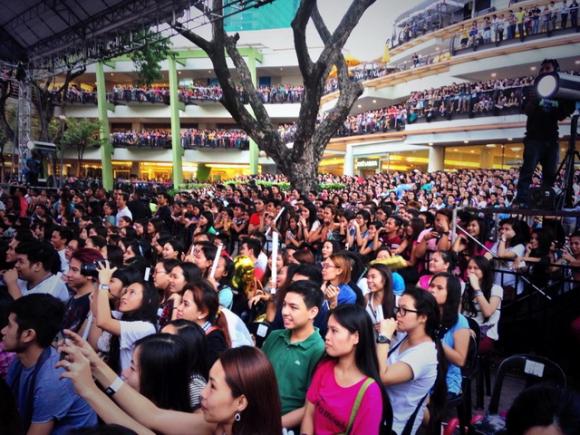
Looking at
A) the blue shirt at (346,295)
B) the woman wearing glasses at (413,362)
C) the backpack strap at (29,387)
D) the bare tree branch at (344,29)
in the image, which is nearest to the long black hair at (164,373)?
the backpack strap at (29,387)

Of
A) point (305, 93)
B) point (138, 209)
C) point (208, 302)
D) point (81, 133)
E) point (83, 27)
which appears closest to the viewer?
point (208, 302)

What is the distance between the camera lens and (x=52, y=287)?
4074 mm

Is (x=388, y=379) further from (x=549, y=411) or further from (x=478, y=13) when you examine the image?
(x=478, y=13)

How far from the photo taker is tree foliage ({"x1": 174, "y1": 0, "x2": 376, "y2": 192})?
10961 millimetres

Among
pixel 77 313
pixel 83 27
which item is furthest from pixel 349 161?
pixel 77 313

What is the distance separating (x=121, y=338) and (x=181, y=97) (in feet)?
96.2

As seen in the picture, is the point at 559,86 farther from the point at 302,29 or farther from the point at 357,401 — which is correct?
the point at 302,29

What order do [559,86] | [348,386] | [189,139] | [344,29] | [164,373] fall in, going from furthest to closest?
1. [189,139]
2. [344,29]
3. [559,86]
4. [348,386]
5. [164,373]

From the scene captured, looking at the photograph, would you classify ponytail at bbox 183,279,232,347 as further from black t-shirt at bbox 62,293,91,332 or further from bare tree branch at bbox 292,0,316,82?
bare tree branch at bbox 292,0,316,82

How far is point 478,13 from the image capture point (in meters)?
26.6

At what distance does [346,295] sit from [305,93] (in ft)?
27.1

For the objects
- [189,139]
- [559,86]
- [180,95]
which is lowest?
[559,86]

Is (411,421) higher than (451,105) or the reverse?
the reverse

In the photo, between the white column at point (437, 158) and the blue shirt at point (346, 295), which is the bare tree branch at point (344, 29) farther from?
the white column at point (437, 158)
